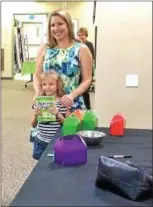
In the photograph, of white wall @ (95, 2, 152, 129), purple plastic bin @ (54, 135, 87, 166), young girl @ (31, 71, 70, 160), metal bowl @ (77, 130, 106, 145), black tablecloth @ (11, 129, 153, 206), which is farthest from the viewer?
white wall @ (95, 2, 152, 129)

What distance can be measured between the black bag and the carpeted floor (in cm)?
149

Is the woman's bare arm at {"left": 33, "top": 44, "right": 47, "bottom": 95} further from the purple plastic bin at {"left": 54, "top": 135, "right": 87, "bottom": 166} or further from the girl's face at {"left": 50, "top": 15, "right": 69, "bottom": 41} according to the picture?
the purple plastic bin at {"left": 54, "top": 135, "right": 87, "bottom": 166}

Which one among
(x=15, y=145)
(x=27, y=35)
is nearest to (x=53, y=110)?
(x=15, y=145)

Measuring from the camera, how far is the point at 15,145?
4.07m

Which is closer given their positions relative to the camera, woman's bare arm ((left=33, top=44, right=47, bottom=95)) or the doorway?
woman's bare arm ((left=33, top=44, right=47, bottom=95))

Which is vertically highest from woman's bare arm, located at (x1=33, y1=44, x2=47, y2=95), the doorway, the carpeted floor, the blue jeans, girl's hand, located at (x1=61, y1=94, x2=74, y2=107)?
the doorway

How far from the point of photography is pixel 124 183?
3.75 ft

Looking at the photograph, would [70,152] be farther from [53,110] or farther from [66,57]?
[66,57]

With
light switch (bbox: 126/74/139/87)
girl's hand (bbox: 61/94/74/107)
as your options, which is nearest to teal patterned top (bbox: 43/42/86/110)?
girl's hand (bbox: 61/94/74/107)

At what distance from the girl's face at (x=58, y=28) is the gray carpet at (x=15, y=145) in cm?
119

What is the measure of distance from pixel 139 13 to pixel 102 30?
0.83 ft

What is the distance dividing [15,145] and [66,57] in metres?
2.12

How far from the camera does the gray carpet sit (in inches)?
114

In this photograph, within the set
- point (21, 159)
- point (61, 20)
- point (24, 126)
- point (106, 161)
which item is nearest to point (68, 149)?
point (106, 161)
